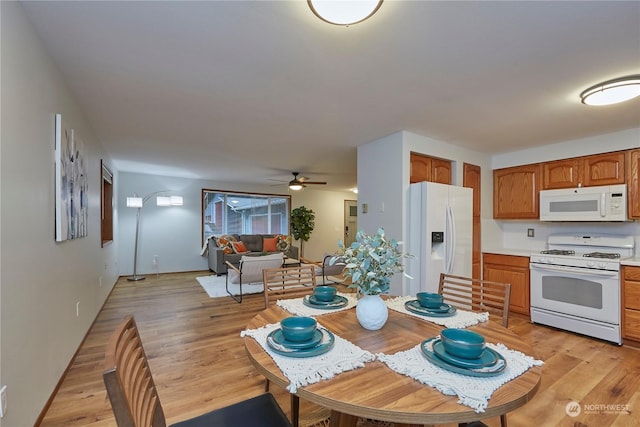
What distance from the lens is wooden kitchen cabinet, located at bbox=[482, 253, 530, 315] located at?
355 centimetres

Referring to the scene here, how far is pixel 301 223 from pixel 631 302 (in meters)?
6.20

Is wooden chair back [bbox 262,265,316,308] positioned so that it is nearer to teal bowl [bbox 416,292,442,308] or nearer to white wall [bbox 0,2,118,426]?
teal bowl [bbox 416,292,442,308]

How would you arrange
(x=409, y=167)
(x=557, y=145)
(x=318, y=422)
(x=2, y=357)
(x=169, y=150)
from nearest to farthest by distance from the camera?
(x=2, y=357) → (x=318, y=422) → (x=409, y=167) → (x=557, y=145) → (x=169, y=150)

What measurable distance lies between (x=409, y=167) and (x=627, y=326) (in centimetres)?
262

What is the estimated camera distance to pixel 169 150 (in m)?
4.18

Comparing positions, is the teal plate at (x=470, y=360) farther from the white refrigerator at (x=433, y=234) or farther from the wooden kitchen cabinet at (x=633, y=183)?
the wooden kitchen cabinet at (x=633, y=183)

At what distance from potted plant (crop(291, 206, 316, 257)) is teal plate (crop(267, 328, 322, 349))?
6.63 m

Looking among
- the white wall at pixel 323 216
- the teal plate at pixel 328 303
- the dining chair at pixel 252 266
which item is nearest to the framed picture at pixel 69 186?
the teal plate at pixel 328 303

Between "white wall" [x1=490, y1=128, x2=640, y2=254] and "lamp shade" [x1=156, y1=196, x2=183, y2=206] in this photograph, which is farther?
"lamp shade" [x1=156, y1=196, x2=183, y2=206]

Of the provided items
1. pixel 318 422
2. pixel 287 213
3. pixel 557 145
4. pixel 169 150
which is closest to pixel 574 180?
pixel 557 145

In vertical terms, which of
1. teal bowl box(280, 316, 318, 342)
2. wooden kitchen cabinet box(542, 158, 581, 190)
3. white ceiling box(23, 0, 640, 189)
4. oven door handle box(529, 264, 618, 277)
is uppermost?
white ceiling box(23, 0, 640, 189)

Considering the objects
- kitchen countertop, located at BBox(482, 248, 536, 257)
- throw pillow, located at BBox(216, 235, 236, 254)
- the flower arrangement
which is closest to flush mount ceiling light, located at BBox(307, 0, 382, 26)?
the flower arrangement

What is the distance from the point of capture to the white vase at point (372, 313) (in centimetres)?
129

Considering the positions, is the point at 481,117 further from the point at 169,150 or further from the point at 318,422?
the point at 169,150
